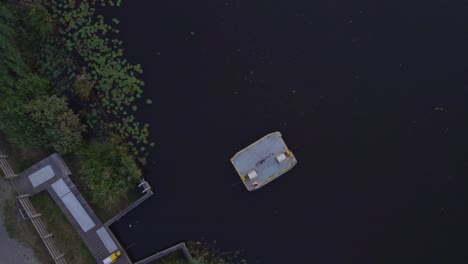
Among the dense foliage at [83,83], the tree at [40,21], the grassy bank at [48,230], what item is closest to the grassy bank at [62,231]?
the grassy bank at [48,230]

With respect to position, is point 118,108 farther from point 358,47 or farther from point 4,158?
point 358,47

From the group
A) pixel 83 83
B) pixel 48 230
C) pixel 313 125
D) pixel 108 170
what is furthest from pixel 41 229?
pixel 313 125

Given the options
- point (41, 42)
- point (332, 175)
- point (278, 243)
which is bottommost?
point (278, 243)

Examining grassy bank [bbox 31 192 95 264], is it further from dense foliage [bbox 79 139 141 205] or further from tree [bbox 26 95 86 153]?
tree [bbox 26 95 86 153]

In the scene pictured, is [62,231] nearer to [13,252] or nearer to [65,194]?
[65,194]

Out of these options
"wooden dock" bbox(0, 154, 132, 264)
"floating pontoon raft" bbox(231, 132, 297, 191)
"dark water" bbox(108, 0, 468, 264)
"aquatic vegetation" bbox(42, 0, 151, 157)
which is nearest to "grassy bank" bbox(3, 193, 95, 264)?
"wooden dock" bbox(0, 154, 132, 264)

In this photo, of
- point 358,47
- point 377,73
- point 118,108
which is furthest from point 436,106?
point 118,108
